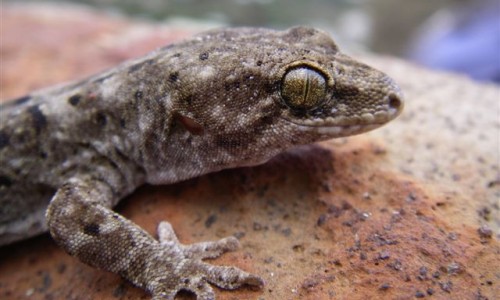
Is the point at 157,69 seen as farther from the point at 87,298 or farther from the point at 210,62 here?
the point at 87,298

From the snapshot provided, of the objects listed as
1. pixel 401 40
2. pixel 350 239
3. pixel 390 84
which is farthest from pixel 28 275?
pixel 401 40

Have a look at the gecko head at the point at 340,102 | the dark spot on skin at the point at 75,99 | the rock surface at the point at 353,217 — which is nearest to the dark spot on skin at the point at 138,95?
the dark spot on skin at the point at 75,99

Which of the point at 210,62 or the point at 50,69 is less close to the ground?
the point at 210,62

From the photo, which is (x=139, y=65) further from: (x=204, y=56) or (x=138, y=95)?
(x=204, y=56)

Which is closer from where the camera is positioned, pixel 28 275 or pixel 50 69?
pixel 28 275

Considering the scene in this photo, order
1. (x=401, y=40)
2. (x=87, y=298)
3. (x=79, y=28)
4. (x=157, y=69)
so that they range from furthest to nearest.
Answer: (x=401, y=40), (x=79, y=28), (x=157, y=69), (x=87, y=298)
